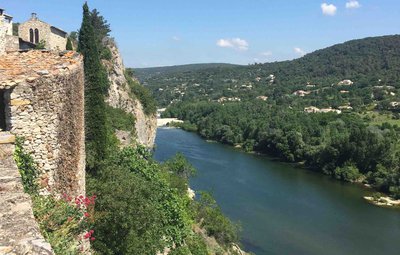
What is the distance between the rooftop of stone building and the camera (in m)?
6.25

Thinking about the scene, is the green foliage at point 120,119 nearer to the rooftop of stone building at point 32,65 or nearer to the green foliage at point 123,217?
the green foliage at point 123,217

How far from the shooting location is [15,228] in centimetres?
329

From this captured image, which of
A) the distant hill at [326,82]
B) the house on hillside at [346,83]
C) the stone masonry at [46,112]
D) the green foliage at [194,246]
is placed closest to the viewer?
the stone masonry at [46,112]

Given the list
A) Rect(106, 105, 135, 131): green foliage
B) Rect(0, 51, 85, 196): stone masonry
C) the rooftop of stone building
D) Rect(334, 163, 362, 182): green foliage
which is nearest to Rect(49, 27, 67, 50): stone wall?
Rect(106, 105, 135, 131): green foliage

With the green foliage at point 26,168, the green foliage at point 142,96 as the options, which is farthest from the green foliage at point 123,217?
the green foliage at point 142,96

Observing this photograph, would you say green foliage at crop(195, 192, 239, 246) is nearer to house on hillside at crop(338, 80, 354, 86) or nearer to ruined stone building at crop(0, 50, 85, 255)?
ruined stone building at crop(0, 50, 85, 255)

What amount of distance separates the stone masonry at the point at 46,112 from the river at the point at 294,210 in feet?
78.0

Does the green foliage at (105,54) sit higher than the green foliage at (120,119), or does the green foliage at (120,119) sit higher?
the green foliage at (105,54)

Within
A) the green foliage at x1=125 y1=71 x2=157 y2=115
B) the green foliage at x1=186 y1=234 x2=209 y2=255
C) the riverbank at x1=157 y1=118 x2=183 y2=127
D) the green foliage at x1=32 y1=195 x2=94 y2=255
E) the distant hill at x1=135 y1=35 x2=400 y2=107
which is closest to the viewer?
the green foliage at x1=32 y1=195 x2=94 y2=255

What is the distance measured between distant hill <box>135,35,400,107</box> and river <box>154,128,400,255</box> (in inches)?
2222

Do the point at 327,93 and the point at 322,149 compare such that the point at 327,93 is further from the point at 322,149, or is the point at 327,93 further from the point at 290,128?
the point at 322,149

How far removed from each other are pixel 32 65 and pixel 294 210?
34.6 metres

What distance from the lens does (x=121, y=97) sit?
1500 inches

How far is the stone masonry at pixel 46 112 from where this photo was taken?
6051mm
